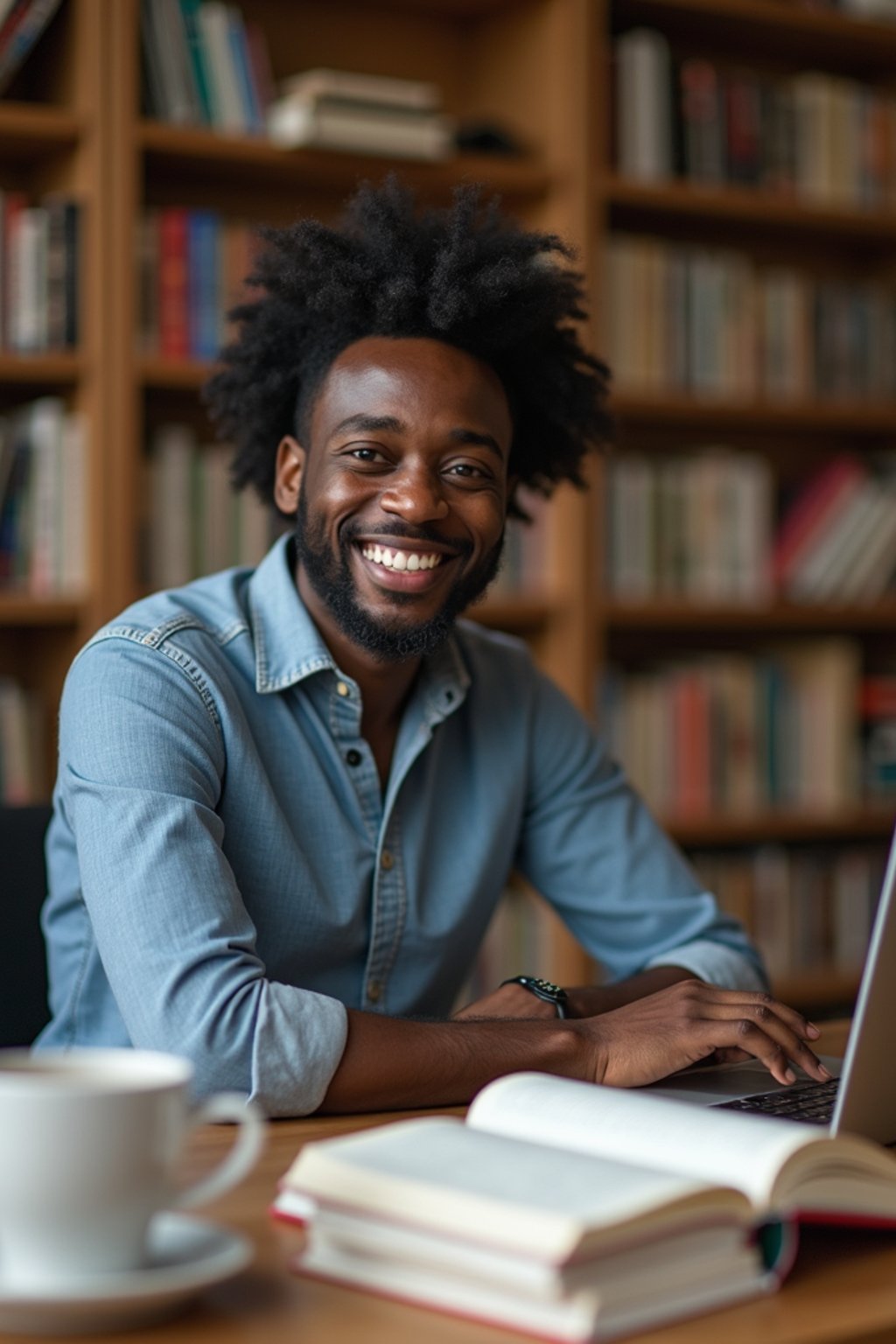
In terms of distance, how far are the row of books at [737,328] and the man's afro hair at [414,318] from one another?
1.17 metres

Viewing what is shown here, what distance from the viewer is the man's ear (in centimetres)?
179

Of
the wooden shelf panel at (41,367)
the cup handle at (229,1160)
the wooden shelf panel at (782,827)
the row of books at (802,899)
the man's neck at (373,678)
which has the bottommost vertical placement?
the row of books at (802,899)

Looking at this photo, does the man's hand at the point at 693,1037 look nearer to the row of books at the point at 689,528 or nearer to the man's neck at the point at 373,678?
the man's neck at the point at 373,678

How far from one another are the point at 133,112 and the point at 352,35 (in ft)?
2.14

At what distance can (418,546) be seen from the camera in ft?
5.41

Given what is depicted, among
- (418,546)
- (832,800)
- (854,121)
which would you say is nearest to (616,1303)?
(418,546)

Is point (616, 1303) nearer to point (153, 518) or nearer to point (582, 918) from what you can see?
point (582, 918)

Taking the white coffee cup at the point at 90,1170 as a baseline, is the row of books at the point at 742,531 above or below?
above

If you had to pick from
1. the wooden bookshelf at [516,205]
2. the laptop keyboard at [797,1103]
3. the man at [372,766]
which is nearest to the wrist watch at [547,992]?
the man at [372,766]

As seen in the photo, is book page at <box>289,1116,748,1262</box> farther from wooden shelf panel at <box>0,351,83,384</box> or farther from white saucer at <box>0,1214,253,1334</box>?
wooden shelf panel at <box>0,351,83,384</box>

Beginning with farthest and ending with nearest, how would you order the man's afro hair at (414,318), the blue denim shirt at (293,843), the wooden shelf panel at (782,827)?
the wooden shelf panel at (782,827) → the man's afro hair at (414,318) → the blue denim shirt at (293,843)

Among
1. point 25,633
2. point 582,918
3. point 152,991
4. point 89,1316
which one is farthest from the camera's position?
point 25,633

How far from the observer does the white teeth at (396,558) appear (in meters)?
1.65

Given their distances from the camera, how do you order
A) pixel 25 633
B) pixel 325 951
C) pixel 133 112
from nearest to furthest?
pixel 325 951 < pixel 133 112 < pixel 25 633
